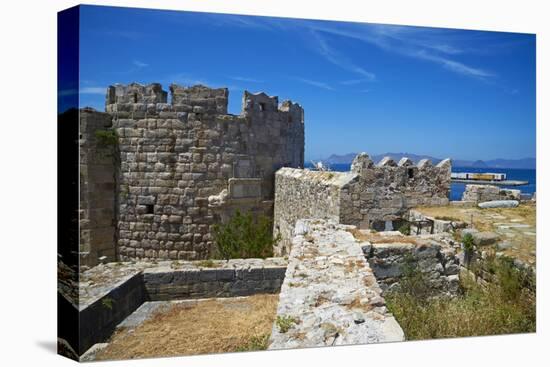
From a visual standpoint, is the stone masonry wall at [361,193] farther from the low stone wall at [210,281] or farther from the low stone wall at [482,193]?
the low stone wall at [210,281]

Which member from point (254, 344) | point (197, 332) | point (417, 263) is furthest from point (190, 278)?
point (417, 263)

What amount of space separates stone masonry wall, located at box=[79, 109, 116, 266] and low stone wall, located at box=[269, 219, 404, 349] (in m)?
4.15

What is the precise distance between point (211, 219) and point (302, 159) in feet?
11.9

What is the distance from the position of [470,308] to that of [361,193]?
2.53 m

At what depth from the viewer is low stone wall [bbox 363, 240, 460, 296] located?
6457mm

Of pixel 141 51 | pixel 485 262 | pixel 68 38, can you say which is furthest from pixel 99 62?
pixel 485 262

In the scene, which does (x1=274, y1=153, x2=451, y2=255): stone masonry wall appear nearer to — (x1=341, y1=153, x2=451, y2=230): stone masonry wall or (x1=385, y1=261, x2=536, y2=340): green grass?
(x1=341, y1=153, x2=451, y2=230): stone masonry wall

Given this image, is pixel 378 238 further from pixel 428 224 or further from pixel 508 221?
pixel 508 221

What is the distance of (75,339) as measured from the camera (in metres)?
5.44

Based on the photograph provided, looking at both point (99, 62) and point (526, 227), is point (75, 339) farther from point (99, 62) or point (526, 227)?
point (526, 227)

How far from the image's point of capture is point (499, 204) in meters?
9.74

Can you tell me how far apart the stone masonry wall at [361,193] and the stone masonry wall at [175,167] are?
943 millimetres

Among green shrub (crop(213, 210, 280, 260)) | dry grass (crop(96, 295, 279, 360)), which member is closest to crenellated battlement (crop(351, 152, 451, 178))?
green shrub (crop(213, 210, 280, 260))

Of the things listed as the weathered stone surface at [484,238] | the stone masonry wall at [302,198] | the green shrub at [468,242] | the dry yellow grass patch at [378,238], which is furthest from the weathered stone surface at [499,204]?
the dry yellow grass patch at [378,238]
